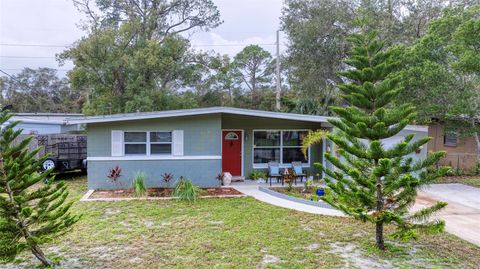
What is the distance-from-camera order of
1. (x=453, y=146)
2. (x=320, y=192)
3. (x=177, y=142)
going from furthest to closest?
(x=453, y=146)
(x=177, y=142)
(x=320, y=192)

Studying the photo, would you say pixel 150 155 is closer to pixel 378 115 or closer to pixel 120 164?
pixel 120 164

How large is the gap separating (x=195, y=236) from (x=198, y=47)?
16936 millimetres

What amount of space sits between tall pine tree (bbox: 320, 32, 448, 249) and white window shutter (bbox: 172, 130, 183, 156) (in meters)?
6.54

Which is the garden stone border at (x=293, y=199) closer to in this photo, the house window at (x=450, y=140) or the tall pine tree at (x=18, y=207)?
the tall pine tree at (x=18, y=207)

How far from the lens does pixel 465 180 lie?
45.0 ft

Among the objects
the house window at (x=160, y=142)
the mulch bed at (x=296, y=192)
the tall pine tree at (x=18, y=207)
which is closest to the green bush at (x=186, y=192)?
the house window at (x=160, y=142)

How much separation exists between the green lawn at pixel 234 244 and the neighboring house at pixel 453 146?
11.6 m

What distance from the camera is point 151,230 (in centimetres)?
716

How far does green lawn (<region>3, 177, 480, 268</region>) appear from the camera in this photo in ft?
18.2

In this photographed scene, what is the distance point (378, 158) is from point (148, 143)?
7911 mm

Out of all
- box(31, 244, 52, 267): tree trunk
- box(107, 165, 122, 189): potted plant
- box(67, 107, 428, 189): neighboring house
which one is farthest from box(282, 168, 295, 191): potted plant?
box(31, 244, 52, 267): tree trunk

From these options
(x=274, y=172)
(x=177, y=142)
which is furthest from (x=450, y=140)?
(x=177, y=142)

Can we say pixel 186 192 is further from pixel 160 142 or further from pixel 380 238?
pixel 380 238

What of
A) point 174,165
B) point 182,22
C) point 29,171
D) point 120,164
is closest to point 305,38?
point 182,22
